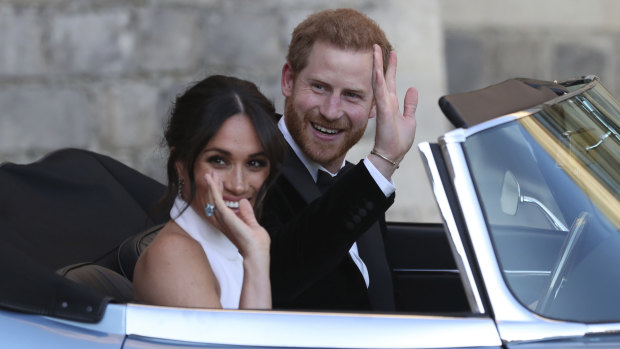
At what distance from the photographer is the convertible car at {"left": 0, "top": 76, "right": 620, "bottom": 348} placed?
82.3 inches

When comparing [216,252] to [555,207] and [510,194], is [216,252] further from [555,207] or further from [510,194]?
[555,207]

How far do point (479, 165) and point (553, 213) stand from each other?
40 cm

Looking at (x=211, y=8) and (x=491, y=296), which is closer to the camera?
(x=491, y=296)

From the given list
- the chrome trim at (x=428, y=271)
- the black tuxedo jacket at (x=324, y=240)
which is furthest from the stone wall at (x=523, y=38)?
the black tuxedo jacket at (x=324, y=240)

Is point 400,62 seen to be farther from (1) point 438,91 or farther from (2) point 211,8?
(2) point 211,8

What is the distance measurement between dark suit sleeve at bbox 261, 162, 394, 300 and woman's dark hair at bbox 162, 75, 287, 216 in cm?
14

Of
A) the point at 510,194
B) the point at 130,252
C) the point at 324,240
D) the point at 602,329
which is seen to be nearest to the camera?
the point at 602,329

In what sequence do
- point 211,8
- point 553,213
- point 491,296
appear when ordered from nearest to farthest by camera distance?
point 491,296 → point 553,213 → point 211,8

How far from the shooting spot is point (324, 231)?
2451 mm

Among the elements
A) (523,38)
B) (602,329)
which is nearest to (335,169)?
(602,329)

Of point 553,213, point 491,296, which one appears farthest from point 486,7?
point 491,296

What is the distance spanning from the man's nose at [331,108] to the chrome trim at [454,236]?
0.83m

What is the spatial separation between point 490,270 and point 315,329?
0.39m

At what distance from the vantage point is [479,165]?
221 centimetres
